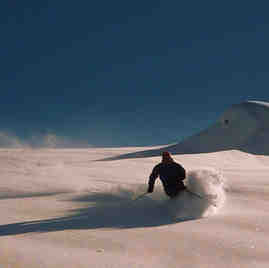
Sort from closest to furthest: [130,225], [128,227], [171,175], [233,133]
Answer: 1. [128,227]
2. [130,225]
3. [171,175]
4. [233,133]

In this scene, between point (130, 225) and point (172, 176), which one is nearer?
point (130, 225)

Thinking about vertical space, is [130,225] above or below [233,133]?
below

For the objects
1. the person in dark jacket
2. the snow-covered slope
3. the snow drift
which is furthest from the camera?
the snow drift

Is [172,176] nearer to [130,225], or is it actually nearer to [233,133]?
[130,225]

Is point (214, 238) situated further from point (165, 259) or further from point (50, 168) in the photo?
point (50, 168)

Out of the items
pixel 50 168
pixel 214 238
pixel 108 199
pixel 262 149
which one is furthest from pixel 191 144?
Answer: pixel 214 238

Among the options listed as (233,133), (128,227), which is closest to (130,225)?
(128,227)

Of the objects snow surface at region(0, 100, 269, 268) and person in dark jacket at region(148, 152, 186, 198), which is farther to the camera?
person in dark jacket at region(148, 152, 186, 198)

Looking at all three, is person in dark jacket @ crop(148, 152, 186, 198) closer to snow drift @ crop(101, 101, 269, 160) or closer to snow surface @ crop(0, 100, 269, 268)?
snow surface @ crop(0, 100, 269, 268)

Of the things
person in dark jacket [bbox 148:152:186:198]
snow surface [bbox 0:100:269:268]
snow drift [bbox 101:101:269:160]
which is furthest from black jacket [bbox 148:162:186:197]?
snow drift [bbox 101:101:269:160]

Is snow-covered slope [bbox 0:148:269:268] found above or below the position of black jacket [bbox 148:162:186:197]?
below

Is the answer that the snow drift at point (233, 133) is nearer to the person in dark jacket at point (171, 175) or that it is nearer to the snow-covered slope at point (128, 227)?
the snow-covered slope at point (128, 227)

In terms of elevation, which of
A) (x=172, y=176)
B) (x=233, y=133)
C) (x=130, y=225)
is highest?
(x=233, y=133)

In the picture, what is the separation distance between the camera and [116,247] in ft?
10.7
